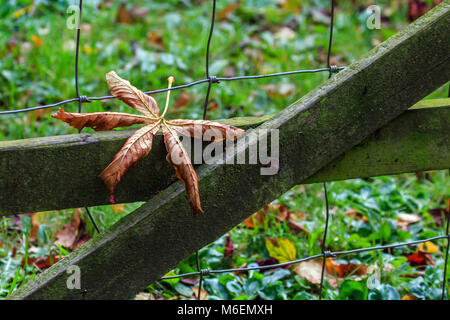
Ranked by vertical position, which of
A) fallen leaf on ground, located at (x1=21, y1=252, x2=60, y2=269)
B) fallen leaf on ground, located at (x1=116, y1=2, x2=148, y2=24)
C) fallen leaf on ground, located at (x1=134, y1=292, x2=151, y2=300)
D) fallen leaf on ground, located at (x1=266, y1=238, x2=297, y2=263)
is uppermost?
fallen leaf on ground, located at (x1=116, y1=2, x2=148, y2=24)

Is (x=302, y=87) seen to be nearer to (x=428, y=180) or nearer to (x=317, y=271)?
(x=428, y=180)

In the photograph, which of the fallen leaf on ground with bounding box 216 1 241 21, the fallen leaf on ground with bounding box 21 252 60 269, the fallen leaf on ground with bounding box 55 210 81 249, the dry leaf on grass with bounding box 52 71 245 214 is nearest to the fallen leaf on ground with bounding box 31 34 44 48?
the fallen leaf on ground with bounding box 216 1 241 21

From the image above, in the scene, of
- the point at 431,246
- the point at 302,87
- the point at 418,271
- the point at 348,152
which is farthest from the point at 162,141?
the point at 302,87

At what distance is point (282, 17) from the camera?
3.51 m

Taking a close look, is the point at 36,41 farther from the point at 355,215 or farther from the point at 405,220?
the point at 405,220

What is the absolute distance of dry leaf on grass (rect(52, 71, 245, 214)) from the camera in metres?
1.05

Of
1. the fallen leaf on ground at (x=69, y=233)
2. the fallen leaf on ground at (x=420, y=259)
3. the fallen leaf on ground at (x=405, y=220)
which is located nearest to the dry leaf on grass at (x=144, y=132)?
the fallen leaf on ground at (x=69, y=233)

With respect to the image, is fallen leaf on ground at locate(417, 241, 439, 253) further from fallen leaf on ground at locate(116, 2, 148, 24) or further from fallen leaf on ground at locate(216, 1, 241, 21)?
fallen leaf on ground at locate(116, 2, 148, 24)

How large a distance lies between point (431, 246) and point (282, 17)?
1984 millimetres

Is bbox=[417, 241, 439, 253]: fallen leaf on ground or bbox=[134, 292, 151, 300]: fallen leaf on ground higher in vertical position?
bbox=[417, 241, 439, 253]: fallen leaf on ground

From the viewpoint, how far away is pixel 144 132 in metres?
1.09

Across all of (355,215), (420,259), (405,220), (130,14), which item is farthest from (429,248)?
(130,14)

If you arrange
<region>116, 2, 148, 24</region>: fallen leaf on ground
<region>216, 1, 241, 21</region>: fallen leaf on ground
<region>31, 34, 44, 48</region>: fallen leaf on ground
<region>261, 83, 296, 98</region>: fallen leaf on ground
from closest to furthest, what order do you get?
<region>261, 83, 296, 98</region>: fallen leaf on ground
<region>31, 34, 44, 48</region>: fallen leaf on ground
<region>116, 2, 148, 24</region>: fallen leaf on ground
<region>216, 1, 241, 21</region>: fallen leaf on ground

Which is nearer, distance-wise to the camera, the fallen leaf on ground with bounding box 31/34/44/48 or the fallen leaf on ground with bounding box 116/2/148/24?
the fallen leaf on ground with bounding box 31/34/44/48
